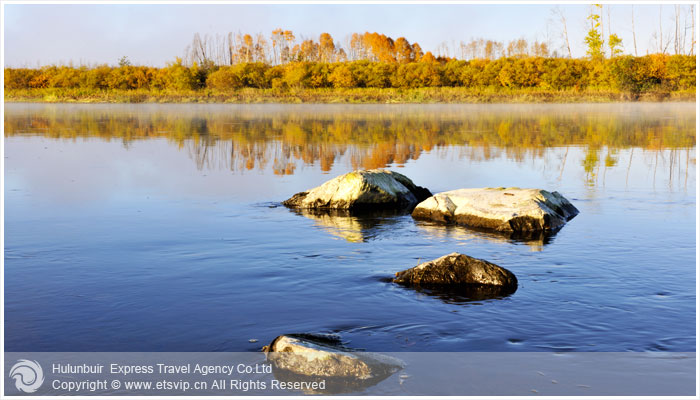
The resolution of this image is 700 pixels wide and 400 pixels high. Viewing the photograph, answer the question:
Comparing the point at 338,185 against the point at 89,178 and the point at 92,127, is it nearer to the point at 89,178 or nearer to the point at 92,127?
the point at 89,178

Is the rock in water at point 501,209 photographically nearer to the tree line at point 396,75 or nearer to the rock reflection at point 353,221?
the rock reflection at point 353,221

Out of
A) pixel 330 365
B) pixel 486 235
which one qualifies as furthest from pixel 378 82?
pixel 330 365

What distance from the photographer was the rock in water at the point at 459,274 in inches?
289

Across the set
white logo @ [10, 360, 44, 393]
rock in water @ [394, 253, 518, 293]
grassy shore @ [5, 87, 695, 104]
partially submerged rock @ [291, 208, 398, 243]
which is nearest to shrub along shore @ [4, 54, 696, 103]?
grassy shore @ [5, 87, 695, 104]

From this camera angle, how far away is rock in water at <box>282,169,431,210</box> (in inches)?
494

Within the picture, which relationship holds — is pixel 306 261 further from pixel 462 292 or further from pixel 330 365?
pixel 330 365

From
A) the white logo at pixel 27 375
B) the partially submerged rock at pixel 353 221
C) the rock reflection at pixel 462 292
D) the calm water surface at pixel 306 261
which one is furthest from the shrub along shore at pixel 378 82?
the white logo at pixel 27 375

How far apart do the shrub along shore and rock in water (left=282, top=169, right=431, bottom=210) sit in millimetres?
60196

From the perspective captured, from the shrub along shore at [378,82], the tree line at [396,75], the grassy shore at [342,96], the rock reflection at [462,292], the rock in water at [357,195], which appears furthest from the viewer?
the tree line at [396,75]

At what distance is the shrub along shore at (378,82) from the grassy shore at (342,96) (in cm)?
10

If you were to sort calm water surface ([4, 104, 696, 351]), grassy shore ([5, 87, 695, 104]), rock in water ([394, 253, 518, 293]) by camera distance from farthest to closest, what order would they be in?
grassy shore ([5, 87, 695, 104]) < rock in water ([394, 253, 518, 293]) < calm water surface ([4, 104, 696, 351])

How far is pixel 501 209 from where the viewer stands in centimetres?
1078

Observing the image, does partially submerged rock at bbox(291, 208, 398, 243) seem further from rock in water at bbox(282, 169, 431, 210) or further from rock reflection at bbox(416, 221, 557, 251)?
rock reflection at bbox(416, 221, 557, 251)

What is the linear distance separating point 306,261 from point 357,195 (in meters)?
4.06
